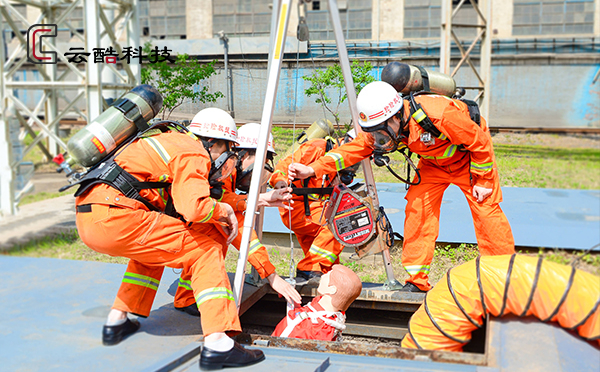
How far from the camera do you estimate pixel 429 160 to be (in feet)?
11.6

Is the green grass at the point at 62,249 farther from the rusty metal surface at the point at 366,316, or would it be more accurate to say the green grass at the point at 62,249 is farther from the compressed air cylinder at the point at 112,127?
the compressed air cylinder at the point at 112,127

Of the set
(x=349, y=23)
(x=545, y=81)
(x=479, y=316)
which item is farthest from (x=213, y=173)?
(x=545, y=81)

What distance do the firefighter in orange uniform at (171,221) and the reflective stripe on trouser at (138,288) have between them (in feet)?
0.63

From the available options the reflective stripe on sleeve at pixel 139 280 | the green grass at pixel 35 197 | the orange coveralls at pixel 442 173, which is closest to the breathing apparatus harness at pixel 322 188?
the orange coveralls at pixel 442 173

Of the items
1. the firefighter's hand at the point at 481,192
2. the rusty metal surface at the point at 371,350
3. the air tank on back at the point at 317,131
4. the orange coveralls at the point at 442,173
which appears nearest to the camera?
the rusty metal surface at the point at 371,350

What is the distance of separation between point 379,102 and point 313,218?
1340mm

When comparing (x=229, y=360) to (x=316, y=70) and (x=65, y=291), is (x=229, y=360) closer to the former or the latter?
(x=65, y=291)

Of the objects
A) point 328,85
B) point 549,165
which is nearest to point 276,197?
point 328,85

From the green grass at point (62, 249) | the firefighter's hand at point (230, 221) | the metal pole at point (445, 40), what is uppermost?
the metal pole at point (445, 40)

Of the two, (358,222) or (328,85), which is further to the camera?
(328,85)

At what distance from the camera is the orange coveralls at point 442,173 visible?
3115 millimetres

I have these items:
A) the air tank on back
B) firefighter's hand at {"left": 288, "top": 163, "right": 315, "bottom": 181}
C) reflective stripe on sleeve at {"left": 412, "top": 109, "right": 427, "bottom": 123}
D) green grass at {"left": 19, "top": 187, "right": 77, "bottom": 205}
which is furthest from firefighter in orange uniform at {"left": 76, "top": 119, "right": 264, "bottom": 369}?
green grass at {"left": 19, "top": 187, "right": 77, "bottom": 205}

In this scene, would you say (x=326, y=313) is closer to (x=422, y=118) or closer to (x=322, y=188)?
(x=322, y=188)

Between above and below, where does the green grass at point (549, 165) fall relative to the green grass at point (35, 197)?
above
